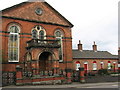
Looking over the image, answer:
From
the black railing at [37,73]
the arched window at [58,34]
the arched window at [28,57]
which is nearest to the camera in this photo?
the black railing at [37,73]

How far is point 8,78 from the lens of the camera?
20750 millimetres

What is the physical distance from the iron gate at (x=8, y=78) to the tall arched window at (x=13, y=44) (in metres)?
3.76

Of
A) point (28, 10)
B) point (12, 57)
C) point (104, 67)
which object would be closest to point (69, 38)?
point (28, 10)

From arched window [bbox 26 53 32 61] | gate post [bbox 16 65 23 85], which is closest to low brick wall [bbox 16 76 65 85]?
gate post [bbox 16 65 23 85]

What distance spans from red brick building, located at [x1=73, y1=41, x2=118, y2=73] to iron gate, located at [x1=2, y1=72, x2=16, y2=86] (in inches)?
613

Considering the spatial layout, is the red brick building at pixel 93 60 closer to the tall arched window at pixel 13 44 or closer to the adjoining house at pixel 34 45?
the adjoining house at pixel 34 45

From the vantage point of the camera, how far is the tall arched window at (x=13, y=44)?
2441 cm

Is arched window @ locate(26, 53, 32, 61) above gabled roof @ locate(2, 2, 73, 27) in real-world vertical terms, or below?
below

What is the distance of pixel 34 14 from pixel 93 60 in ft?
55.2

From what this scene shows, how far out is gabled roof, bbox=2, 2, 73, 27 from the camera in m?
25.0

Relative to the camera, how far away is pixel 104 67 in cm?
3753

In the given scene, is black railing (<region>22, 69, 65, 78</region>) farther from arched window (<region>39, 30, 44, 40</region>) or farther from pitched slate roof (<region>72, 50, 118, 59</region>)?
pitched slate roof (<region>72, 50, 118, 59</region>)

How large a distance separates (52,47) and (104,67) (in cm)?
1824

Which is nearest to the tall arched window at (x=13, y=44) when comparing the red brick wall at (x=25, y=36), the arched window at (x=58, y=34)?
the red brick wall at (x=25, y=36)
